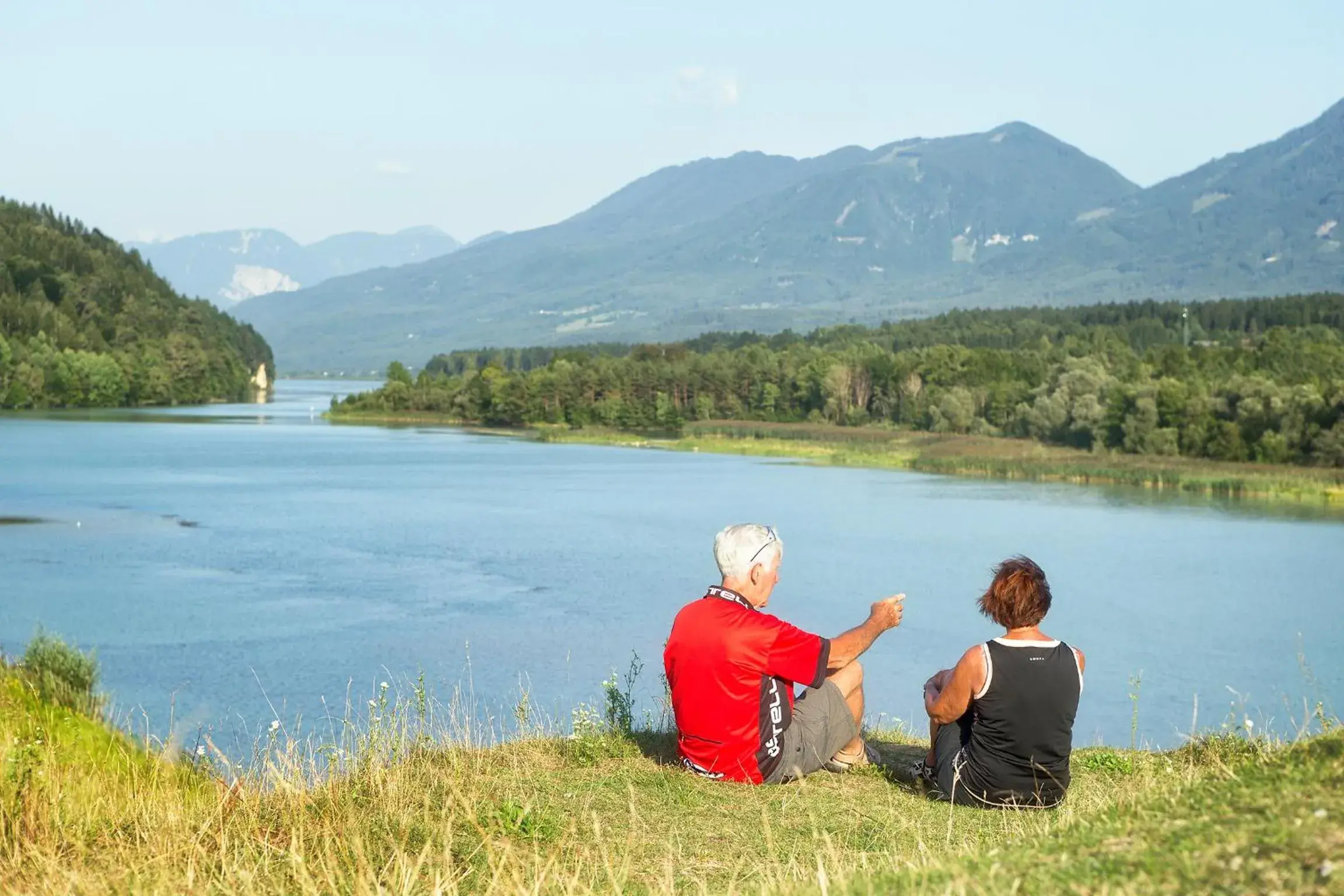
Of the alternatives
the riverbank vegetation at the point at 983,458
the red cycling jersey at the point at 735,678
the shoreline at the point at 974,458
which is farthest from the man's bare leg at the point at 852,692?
the riverbank vegetation at the point at 983,458

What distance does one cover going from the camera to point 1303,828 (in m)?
3.08

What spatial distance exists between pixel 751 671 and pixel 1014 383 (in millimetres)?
76482

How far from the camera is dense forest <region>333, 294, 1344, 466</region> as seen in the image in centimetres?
5856

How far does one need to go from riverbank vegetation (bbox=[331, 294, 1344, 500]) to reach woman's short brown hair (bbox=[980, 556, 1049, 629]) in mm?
45053

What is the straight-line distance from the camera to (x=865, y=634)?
5902mm

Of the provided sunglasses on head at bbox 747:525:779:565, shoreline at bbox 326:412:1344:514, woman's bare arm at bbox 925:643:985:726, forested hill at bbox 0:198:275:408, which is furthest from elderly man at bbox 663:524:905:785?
forested hill at bbox 0:198:275:408

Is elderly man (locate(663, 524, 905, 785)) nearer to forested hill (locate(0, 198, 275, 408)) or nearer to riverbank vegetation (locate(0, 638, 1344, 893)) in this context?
riverbank vegetation (locate(0, 638, 1344, 893))

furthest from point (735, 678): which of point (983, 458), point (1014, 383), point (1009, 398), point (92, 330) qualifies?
point (92, 330)

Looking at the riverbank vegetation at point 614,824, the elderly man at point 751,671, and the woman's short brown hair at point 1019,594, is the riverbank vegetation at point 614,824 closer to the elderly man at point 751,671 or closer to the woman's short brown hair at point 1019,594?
the elderly man at point 751,671

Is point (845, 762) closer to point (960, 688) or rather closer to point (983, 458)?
Answer: point (960, 688)

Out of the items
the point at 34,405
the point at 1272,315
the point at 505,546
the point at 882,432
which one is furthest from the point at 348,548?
the point at 1272,315

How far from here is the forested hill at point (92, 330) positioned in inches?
3851

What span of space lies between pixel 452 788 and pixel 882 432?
75015 millimetres

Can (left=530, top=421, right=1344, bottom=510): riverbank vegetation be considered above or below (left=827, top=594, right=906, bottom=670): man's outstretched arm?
below
